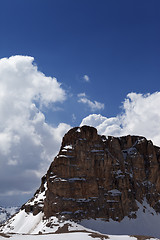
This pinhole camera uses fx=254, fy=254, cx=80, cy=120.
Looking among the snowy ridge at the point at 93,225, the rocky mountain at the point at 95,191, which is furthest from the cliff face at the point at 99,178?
the snowy ridge at the point at 93,225

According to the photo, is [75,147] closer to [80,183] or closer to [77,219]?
[80,183]

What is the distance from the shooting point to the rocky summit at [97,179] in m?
107

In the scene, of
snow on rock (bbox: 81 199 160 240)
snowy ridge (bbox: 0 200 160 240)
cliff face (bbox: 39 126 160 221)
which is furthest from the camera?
cliff face (bbox: 39 126 160 221)

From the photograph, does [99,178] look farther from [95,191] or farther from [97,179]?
[95,191]

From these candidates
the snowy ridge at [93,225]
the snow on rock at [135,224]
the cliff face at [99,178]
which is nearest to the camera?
the snowy ridge at [93,225]

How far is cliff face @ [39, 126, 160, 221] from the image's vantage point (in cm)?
10731

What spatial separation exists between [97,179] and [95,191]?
23.1 feet

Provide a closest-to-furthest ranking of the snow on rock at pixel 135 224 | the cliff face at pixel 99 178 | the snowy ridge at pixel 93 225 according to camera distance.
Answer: the snowy ridge at pixel 93 225, the snow on rock at pixel 135 224, the cliff face at pixel 99 178

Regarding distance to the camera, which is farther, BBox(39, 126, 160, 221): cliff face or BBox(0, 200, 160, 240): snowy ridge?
BBox(39, 126, 160, 221): cliff face

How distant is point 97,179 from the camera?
118625mm

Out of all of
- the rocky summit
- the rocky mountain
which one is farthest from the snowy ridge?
the rocky summit

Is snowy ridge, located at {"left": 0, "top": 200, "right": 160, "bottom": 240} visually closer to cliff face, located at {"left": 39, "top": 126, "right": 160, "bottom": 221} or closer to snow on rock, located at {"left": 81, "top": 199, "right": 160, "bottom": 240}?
snow on rock, located at {"left": 81, "top": 199, "right": 160, "bottom": 240}

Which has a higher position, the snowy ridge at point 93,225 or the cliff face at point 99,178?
the cliff face at point 99,178

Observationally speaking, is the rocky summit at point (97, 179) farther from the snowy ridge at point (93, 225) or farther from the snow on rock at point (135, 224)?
the snowy ridge at point (93, 225)
